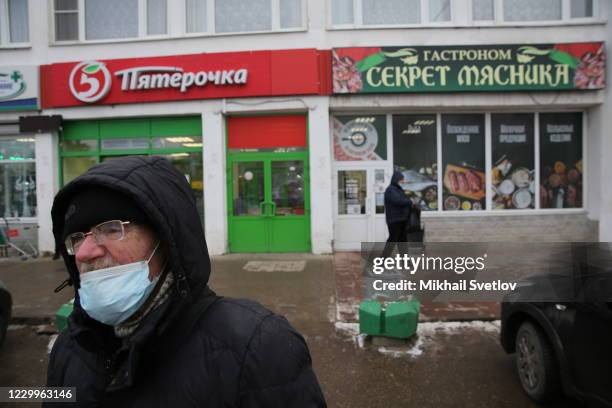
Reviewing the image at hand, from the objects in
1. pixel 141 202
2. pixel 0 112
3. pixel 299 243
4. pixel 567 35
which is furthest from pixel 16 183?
pixel 567 35

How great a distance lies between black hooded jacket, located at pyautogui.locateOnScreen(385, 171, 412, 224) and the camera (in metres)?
7.53

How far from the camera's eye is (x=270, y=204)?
10609 mm

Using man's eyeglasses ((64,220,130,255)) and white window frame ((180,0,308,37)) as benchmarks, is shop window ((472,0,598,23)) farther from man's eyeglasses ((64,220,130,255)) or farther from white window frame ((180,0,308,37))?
man's eyeglasses ((64,220,130,255))

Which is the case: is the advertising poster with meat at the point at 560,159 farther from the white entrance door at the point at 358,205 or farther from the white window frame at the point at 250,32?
the white window frame at the point at 250,32

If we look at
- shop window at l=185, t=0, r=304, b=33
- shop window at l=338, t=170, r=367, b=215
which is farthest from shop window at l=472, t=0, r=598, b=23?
shop window at l=338, t=170, r=367, b=215

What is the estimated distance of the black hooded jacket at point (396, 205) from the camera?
7531 millimetres

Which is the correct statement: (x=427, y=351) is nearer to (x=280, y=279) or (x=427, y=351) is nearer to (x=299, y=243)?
(x=280, y=279)

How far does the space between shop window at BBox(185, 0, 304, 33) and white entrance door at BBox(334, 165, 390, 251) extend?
4.17 metres

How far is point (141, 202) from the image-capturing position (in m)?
1.28

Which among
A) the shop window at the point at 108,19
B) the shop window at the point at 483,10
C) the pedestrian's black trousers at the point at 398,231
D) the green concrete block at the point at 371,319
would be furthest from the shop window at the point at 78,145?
the shop window at the point at 483,10

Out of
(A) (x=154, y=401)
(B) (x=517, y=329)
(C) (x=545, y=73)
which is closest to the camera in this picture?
(A) (x=154, y=401)

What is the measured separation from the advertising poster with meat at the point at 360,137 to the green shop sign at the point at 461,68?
40.5 inches

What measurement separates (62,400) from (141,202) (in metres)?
0.72

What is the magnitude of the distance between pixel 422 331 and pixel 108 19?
1129 centimetres
